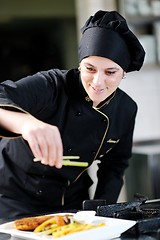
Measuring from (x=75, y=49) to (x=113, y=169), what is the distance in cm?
385

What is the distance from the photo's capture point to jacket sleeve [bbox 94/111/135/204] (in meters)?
2.57

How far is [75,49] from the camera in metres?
6.36

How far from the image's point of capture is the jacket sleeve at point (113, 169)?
2570mm

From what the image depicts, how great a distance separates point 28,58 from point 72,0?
93 centimetres

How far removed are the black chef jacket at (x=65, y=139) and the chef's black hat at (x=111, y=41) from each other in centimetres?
21

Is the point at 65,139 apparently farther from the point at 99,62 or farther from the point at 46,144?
the point at 46,144

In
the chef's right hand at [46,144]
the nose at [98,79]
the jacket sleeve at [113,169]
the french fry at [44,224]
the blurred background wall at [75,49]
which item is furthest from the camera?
the blurred background wall at [75,49]

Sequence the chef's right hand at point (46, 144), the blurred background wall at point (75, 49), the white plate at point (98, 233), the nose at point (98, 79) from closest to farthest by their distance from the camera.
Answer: the chef's right hand at point (46, 144), the white plate at point (98, 233), the nose at point (98, 79), the blurred background wall at point (75, 49)

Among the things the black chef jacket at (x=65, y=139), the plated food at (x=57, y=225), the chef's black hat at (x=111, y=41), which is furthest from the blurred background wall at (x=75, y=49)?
the plated food at (x=57, y=225)

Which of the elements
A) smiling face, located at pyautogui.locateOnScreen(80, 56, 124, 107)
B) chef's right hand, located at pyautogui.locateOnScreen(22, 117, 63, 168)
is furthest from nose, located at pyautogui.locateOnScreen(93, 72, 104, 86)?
chef's right hand, located at pyautogui.locateOnScreen(22, 117, 63, 168)

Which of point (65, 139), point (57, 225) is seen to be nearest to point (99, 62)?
point (65, 139)

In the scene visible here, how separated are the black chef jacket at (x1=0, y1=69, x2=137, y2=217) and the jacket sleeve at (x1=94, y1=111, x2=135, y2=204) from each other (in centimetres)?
6

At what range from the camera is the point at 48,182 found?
7.73 ft

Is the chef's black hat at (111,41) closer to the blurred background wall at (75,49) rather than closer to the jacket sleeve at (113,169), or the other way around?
the jacket sleeve at (113,169)
